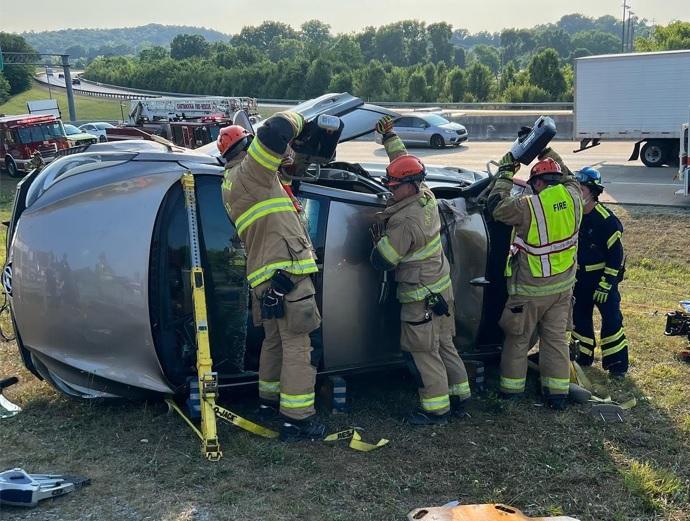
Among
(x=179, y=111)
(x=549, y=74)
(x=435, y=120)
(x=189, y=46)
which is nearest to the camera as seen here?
(x=435, y=120)

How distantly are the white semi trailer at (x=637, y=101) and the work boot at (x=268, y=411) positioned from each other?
52.5 ft

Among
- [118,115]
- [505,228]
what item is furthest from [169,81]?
[505,228]

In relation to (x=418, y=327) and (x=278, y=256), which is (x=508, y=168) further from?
(x=278, y=256)

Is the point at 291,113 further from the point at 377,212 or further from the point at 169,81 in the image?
the point at 169,81

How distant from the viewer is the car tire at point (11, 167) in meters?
23.3

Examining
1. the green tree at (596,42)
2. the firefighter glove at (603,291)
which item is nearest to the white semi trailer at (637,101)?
the firefighter glove at (603,291)

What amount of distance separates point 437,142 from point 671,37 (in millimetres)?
24512

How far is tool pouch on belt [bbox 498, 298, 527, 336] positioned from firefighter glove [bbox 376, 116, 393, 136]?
1393 millimetres

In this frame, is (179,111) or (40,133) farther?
(179,111)

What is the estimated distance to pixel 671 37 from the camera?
4294cm

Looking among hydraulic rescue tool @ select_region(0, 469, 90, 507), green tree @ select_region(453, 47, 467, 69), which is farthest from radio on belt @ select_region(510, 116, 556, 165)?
green tree @ select_region(453, 47, 467, 69)

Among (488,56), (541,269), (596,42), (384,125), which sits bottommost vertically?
(541,269)

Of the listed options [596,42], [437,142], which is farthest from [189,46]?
[596,42]

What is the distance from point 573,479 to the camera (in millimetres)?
3861
